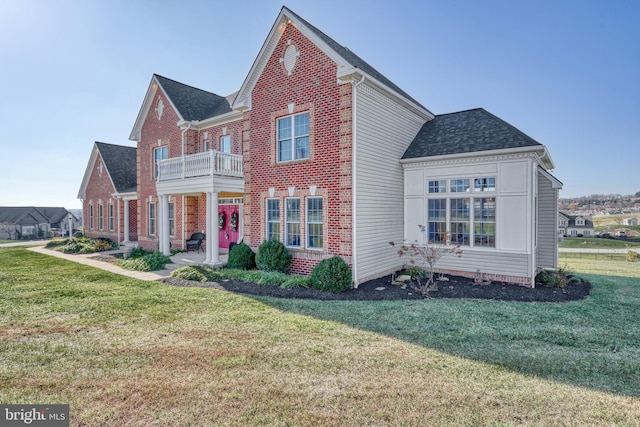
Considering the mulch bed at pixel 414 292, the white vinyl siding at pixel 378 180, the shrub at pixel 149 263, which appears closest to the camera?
the mulch bed at pixel 414 292

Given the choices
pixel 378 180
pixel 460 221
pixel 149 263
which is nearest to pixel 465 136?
pixel 460 221

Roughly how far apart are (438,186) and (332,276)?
5527 millimetres

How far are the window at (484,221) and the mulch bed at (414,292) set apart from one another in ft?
4.75

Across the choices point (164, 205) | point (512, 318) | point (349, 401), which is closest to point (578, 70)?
point (512, 318)

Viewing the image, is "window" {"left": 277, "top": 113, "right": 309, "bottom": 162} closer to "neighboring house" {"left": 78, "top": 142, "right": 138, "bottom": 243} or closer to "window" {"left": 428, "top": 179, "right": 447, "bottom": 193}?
"window" {"left": 428, "top": 179, "right": 447, "bottom": 193}

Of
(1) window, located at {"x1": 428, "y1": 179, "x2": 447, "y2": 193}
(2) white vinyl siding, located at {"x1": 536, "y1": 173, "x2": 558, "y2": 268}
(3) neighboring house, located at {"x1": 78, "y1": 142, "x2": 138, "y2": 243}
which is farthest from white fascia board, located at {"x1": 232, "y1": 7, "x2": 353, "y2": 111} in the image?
(3) neighboring house, located at {"x1": 78, "y1": 142, "x2": 138, "y2": 243}

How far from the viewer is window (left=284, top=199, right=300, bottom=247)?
38.0ft

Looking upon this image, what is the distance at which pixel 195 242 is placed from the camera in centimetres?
1708

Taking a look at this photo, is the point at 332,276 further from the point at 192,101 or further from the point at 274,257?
the point at 192,101

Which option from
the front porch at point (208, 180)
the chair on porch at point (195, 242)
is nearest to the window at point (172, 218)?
the chair on porch at point (195, 242)

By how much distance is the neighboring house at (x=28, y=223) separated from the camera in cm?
4638

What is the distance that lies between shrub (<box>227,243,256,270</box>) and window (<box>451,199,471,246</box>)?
7.70m

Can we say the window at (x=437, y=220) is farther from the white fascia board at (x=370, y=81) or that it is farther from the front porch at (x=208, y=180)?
the front porch at (x=208, y=180)

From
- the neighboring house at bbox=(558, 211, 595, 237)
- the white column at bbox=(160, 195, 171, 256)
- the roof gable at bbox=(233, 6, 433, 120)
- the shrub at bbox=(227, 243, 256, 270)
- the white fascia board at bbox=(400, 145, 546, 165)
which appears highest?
the roof gable at bbox=(233, 6, 433, 120)
